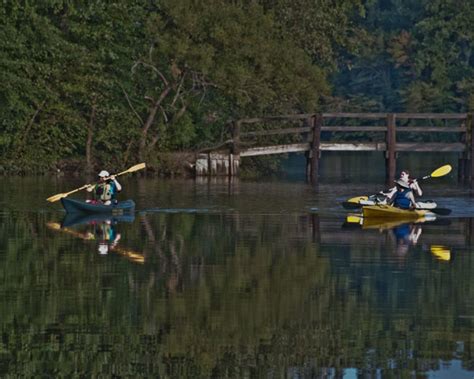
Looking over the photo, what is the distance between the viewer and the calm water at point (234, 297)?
15492mm

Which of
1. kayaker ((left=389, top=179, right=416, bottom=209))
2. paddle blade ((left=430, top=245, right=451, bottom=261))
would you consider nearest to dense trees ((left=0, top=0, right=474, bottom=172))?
kayaker ((left=389, top=179, right=416, bottom=209))

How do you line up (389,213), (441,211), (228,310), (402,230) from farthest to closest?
(441,211) → (389,213) → (402,230) → (228,310)

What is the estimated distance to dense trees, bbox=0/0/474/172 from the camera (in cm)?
5056

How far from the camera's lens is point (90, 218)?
110 feet

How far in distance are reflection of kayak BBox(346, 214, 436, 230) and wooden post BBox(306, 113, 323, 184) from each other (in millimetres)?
18100

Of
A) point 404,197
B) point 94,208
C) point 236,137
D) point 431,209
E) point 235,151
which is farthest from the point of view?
point 235,151

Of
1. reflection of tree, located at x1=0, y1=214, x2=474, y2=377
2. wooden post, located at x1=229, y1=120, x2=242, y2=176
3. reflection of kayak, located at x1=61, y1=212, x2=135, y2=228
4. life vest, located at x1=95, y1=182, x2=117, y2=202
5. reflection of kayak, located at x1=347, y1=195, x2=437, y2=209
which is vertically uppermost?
wooden post, located at x1=229, y1=120, x2=242, y2=176

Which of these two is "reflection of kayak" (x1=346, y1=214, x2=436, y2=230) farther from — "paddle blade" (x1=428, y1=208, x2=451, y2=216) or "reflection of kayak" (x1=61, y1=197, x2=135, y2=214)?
"reflection of kayak" (x1=61, y1=197, x2=135, y2=214)

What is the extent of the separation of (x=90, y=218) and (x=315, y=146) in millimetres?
20487

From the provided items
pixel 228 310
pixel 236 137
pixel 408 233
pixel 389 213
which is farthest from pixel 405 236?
pixel 236 137

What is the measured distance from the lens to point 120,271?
22.5 meters

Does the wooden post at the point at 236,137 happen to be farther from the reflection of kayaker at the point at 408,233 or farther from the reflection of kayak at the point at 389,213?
the reflection of kayaker at the point at 408,233

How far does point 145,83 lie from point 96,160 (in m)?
3.09

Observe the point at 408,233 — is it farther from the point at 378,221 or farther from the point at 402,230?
the point at 378,221
